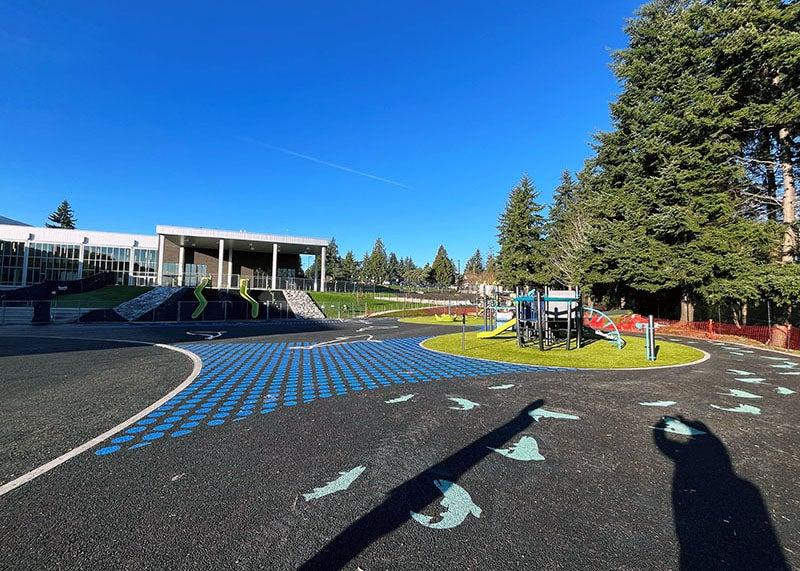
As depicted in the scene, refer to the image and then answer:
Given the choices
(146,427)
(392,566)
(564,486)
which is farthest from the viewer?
(146,427)

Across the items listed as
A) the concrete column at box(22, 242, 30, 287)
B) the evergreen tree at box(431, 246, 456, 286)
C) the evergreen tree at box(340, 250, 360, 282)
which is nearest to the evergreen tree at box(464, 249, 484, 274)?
the evergreen tree at box(431, 246, 456, 286)

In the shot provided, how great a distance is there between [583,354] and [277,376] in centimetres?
991

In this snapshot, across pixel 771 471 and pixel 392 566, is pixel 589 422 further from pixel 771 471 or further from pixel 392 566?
pixel 392 566

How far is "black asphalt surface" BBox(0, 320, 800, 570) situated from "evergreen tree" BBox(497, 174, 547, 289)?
127ft

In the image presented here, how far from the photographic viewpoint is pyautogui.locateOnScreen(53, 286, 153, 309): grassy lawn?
34.0m

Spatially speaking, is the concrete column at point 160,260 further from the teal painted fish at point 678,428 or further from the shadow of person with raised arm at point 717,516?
the shadow of person with raised arm at point 717,516

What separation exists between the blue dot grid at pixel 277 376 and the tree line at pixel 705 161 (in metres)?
16.7

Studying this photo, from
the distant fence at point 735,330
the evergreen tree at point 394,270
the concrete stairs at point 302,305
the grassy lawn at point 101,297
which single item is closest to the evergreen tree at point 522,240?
the distant fence at point 735,330

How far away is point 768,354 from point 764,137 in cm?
1503

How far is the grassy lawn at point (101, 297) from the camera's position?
111 feet

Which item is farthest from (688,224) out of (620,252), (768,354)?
(768,354)

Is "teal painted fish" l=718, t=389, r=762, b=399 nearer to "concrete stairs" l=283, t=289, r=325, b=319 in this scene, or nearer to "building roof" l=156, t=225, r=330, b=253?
"concrete stairs" l=283, t=289, r=325, b=319

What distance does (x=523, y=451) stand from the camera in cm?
458

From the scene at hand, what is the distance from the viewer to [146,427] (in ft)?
17.6
